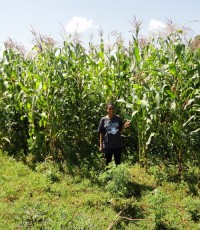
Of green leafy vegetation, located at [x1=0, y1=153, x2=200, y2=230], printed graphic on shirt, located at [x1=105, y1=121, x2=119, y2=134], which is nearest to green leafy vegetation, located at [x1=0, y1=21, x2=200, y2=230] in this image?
green leafy vegetation, located at [x1=0, y1=153, x2=200, y2=230]

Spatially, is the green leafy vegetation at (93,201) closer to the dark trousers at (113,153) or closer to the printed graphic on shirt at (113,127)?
the dark trousers at (113,153)

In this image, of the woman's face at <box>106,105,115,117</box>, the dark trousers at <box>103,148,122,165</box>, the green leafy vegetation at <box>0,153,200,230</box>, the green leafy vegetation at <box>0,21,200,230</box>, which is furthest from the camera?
the dark trousers at <box>103,148,122,165</box>

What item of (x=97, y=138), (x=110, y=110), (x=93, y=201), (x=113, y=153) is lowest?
(x=93, y=201)

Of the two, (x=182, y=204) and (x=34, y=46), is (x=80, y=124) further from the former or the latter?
(x=182, y=204)

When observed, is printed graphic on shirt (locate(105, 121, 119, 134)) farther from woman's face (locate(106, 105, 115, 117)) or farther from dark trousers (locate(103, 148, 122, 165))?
dark trousers (locate(103, 148, 122, 165))

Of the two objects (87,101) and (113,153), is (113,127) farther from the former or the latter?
(87,101)

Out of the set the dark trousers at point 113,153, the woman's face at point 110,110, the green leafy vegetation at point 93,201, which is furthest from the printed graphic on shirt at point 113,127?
the green leafy vegetation at point 93,201

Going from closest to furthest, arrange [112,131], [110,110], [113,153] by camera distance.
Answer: [110,110], [112,131], [113,153]

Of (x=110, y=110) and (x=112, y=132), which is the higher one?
(x=110, y=110)

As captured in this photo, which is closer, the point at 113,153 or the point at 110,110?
the point at 110,110

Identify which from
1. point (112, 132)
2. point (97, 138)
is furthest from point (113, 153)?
point (97, 138)

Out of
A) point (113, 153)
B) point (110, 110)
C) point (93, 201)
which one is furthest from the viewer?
point (113, 153)

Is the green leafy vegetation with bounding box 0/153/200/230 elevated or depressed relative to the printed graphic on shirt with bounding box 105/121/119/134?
depressed

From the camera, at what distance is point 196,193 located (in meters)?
5.15
